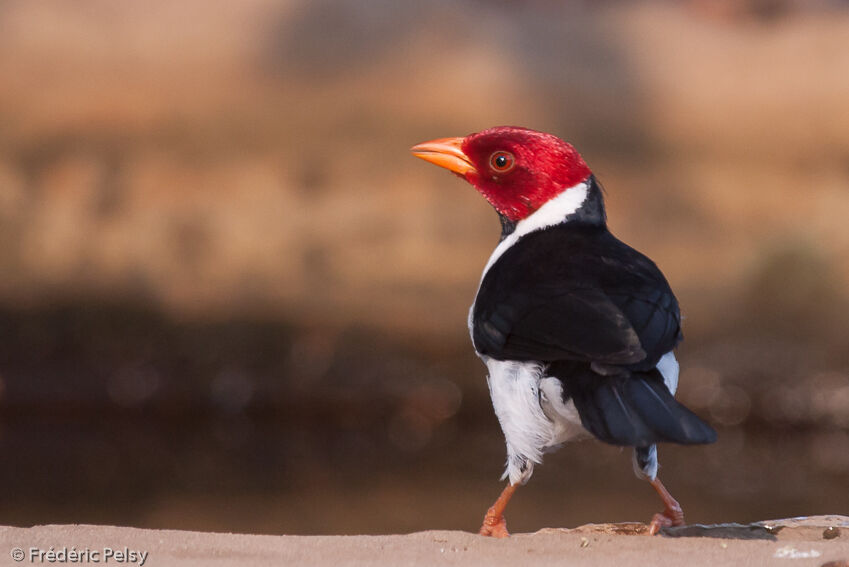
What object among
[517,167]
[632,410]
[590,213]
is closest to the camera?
[632,410]

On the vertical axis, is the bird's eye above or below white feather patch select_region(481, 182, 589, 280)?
above

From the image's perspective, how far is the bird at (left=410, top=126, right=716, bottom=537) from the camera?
396 centimetres

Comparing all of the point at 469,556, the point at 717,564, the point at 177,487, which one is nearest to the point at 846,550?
the point at 717,564

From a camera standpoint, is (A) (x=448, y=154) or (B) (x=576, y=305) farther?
(A) (x=448, y=154)

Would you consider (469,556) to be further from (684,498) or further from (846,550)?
(684,498)

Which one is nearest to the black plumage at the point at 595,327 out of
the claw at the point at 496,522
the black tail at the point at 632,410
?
the black tail at the point at 632,410

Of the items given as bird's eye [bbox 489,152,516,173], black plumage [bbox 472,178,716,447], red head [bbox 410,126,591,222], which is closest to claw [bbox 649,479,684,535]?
black plumage [bbox 472,178,716,447]

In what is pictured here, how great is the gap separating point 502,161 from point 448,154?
1.00ft

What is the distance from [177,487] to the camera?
463 inches

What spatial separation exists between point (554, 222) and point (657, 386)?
126 cm

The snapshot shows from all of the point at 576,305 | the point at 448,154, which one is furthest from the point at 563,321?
the point at 448,154

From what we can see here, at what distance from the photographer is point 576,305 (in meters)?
4.21

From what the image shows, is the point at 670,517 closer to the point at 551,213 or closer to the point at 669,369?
the point at 669,369

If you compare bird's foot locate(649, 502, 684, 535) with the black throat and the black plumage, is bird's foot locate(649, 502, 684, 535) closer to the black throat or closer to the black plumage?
the black plumage
